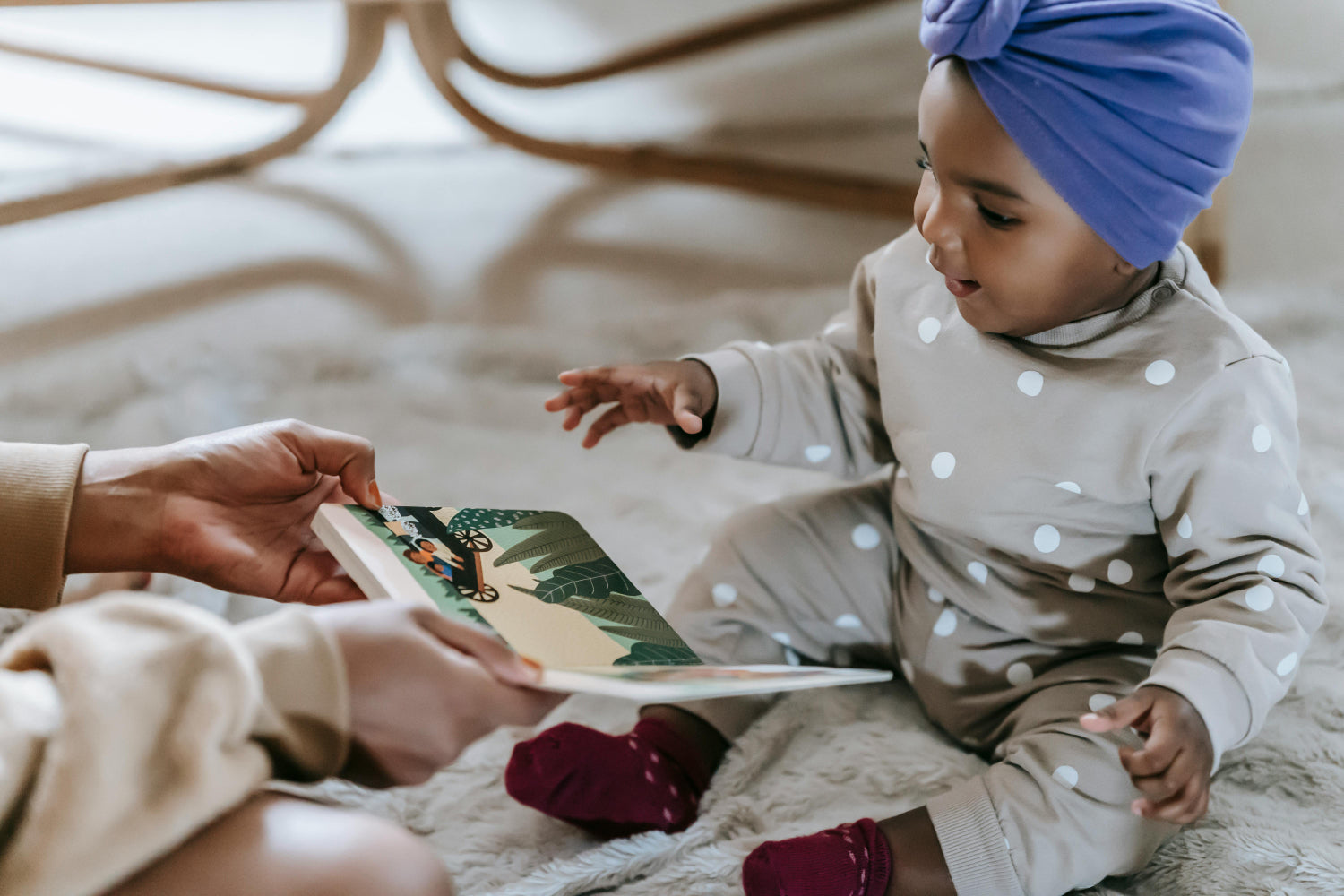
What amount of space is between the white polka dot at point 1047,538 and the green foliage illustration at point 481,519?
0.32 meters

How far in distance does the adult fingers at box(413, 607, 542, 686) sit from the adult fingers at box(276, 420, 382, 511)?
0.23 m

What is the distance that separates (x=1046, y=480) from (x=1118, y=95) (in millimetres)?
226

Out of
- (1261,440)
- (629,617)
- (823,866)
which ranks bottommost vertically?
(823,866)

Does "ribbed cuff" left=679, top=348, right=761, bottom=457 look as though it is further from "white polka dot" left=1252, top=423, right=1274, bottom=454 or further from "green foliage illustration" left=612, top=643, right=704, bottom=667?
"white polka dot" left=1252, top=423, right=1274, bottom=454

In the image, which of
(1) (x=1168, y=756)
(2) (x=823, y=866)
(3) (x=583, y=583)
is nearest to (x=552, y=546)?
(3) (x=583, y=583)

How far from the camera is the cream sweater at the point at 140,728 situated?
0.39 metres

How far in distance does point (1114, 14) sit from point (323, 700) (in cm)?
50

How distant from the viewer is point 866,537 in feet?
2.71

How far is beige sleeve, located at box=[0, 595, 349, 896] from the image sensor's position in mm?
387

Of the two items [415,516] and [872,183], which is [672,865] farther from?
[872,183]

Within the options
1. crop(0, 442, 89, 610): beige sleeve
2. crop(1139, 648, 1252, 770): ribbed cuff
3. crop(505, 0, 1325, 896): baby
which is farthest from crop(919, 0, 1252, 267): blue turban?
crop(0, 442, 89, 610): beige sleeve

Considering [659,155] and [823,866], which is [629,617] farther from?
[659,155]

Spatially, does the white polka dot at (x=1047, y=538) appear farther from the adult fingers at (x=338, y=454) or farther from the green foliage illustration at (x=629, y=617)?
the adult fingers at (x=338, y=454)

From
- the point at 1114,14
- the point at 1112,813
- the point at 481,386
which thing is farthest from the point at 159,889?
the point at 481,386
